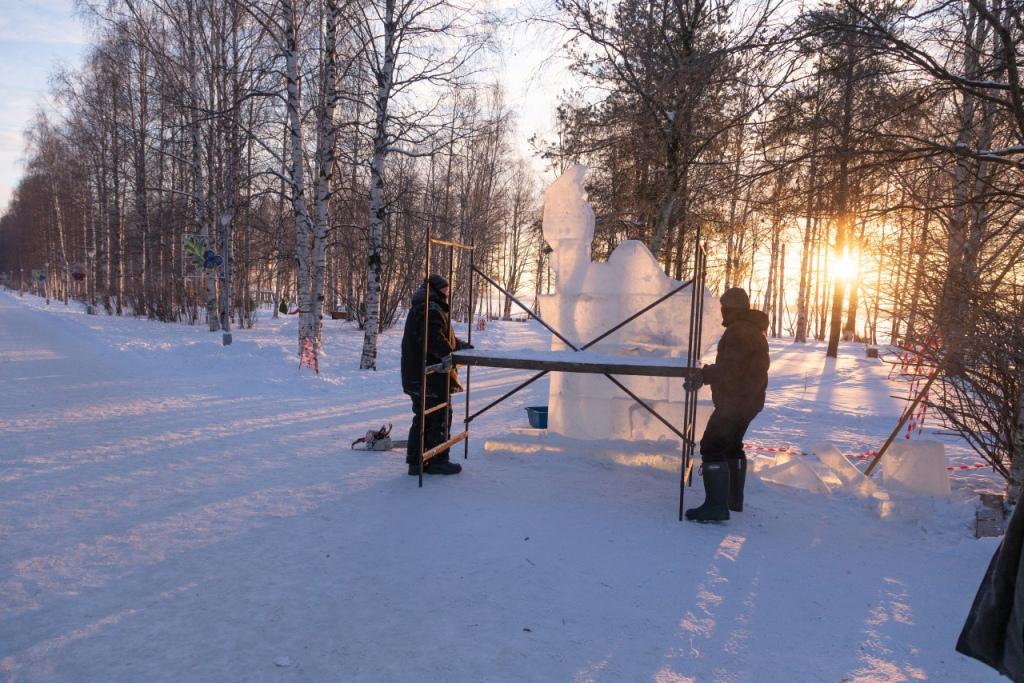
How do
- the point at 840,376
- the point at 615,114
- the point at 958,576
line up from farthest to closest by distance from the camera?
the point at 840,376
the point at 615,114
the point at 958,576

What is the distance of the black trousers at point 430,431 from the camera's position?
5781mm

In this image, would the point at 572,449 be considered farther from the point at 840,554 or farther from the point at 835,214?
the point at 835,214

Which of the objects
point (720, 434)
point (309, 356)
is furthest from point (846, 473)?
point (309, 356)

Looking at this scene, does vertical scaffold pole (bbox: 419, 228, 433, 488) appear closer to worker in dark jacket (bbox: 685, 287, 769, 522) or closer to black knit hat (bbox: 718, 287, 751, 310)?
worker in dark jacket (bbox: 685, 287, 769, 522)

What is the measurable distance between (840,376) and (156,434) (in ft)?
51.7

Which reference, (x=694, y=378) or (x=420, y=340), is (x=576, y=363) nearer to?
(x=694, y=378)

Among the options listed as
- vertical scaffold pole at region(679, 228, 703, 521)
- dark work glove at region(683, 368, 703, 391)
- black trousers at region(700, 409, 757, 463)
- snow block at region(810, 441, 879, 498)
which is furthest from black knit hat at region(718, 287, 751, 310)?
snow block at region(810, 441, 879, 498)

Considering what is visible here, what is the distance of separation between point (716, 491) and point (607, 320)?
247 cm

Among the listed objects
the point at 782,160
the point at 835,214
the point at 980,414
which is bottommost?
the point at 980,414

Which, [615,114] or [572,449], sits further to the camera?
[615,114]

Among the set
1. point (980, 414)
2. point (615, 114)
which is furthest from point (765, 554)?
point (615, 114)

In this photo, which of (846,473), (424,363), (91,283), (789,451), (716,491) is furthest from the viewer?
(91,283)

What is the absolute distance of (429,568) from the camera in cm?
384

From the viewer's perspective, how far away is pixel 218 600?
10.9ft
